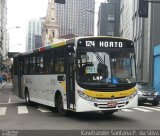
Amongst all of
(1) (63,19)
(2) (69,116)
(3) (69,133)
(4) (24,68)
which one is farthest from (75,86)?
(1) (63,19)

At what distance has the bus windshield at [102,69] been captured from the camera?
1531 cm

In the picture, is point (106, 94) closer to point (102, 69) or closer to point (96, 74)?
point (96, 74)

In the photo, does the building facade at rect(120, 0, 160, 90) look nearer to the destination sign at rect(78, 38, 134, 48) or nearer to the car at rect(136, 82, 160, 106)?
the car at rect(136, 82, 160, 106)

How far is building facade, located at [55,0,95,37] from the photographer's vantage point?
10541 cm

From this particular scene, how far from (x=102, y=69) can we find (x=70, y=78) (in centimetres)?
133

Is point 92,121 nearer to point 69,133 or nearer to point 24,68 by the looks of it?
point 69,133

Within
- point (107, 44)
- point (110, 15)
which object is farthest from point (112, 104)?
point (110, 15)

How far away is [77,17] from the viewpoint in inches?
4747

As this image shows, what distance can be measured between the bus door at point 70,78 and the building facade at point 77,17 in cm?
8042

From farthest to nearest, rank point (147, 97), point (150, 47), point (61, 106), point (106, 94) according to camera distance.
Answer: point (150, 47), point (147, 97), point (61, 106), point (106, 94)

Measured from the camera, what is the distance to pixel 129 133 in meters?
12.1

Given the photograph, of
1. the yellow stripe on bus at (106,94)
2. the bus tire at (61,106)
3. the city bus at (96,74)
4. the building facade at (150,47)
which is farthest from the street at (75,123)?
the building facade at (150,47)

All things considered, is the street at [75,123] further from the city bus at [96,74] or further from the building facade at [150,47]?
the building facade at [150,47]

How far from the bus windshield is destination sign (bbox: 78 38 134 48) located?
278 mm
